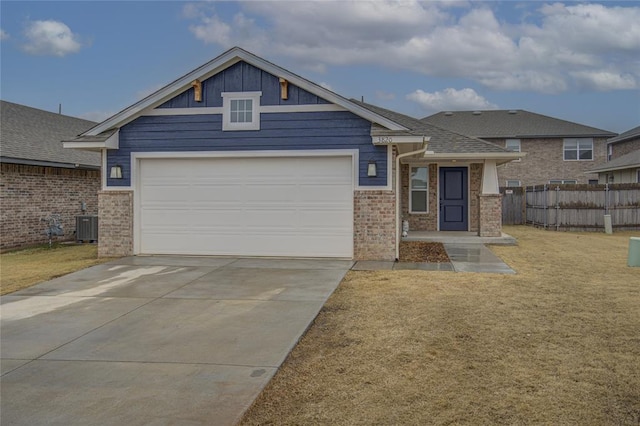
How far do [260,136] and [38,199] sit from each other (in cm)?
843

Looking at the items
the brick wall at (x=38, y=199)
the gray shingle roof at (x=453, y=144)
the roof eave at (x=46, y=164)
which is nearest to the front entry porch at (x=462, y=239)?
the gray shingle roof at (x=453, y=144)

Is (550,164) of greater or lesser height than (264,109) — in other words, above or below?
above

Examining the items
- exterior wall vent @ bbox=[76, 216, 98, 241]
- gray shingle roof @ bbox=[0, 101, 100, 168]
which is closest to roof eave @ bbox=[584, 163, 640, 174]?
exterior wall vent @ bbox=[76, 216, 98, 241]

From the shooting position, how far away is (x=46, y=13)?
1555 cm

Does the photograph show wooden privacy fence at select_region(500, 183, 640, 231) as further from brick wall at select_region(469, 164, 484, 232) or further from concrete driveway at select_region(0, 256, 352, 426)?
concrete driveway at select_region(0, 256, 352, 426)

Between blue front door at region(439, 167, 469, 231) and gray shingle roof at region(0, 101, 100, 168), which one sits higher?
gray shingle roof at region(0, 101, 100, 168)

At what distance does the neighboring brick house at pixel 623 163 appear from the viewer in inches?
984

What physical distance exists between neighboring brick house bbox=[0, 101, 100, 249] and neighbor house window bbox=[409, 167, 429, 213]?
10.9 meters

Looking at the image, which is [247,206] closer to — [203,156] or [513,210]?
[203,156]

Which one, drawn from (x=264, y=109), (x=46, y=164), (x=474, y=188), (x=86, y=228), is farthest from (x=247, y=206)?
(x=474, y=188)

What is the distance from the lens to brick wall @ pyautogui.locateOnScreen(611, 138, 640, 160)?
107 ft

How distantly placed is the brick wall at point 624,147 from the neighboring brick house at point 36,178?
31.3 metres

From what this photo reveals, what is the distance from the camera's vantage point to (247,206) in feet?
39.3

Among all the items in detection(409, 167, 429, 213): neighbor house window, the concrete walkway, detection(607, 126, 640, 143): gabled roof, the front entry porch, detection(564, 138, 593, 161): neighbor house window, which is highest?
detection(607, 126, 640, 143): gabled roof
